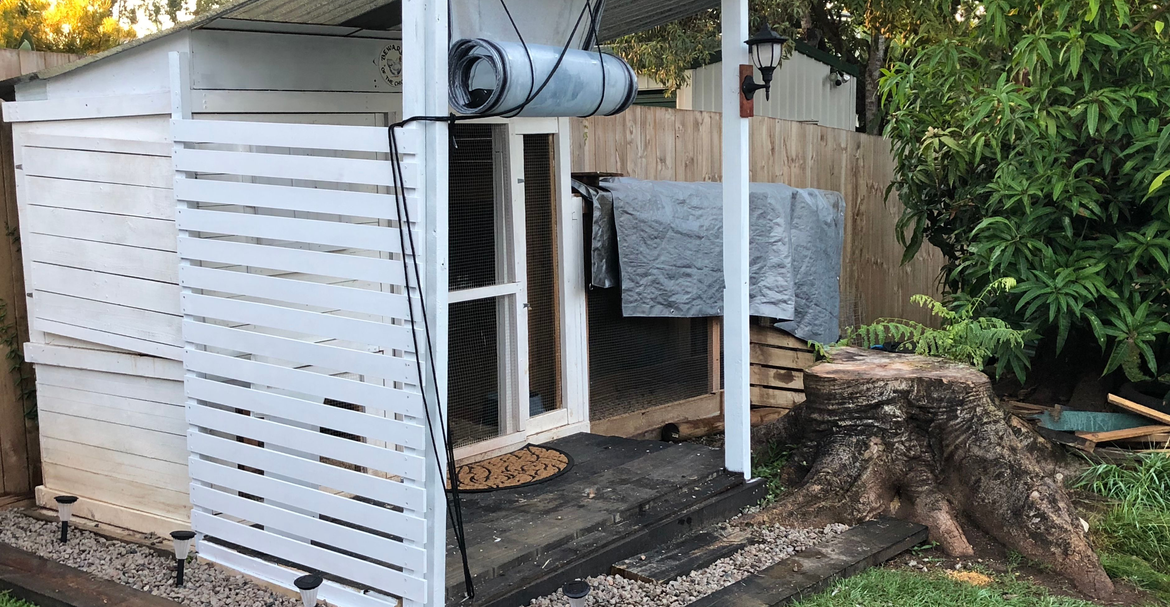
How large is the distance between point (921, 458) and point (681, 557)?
1.40 m

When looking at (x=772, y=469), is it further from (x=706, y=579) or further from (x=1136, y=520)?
(x=1136, y=520)

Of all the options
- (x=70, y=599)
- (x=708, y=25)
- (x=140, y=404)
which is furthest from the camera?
(x=708, y=25)

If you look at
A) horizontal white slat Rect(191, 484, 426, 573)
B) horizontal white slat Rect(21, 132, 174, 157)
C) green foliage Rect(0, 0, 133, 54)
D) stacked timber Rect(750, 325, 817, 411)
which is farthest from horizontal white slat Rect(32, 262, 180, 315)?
stacked timber Rect(750, 325, 817, 411)

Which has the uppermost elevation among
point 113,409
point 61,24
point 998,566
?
point 61,24

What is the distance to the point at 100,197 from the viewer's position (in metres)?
4.23

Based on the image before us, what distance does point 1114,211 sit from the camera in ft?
18.8

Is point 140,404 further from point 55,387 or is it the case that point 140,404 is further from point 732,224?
point 732,224

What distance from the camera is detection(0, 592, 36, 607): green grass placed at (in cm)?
381

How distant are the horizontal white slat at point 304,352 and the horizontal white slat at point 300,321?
0.05 metres

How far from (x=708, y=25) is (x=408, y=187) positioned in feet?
27.5

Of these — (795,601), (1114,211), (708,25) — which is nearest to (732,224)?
(795,601)

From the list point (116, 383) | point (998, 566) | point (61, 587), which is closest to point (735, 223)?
point (998, 566)

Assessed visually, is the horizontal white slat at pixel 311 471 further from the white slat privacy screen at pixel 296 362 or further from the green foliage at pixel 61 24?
the green foliage at pixel 61 24

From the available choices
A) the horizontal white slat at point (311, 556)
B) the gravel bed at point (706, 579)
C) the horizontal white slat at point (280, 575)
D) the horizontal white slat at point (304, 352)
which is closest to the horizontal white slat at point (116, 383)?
the horizontal white slat at point (304, 352)
